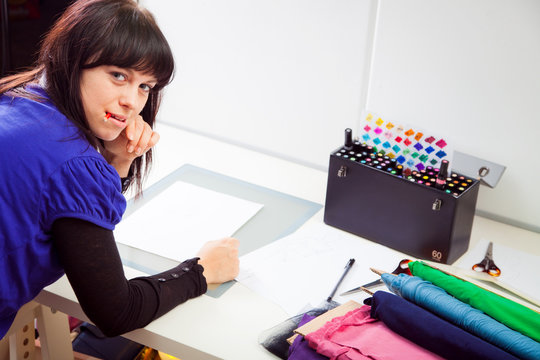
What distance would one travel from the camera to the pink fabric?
920mm

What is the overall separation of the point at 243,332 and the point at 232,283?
14cm

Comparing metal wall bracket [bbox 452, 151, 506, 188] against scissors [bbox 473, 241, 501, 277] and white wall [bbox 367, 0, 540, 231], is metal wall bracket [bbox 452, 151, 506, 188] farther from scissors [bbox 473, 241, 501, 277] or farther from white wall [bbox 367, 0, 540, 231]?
scissors [bbox 473, 241, 501, 277]

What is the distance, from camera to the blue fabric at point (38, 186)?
3.03 feet

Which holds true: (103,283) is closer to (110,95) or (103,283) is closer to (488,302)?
(110,95)

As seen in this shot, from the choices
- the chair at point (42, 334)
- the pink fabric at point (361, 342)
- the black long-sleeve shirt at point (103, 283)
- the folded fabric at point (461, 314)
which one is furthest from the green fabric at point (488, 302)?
the chair at point (42, 334)

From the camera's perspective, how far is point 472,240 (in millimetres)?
1336

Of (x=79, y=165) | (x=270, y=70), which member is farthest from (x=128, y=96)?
(x=270, y=70)

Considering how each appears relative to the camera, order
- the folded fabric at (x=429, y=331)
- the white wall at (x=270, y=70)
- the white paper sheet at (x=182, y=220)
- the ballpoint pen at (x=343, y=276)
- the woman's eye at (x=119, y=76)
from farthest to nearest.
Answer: the white wall at (x=270, y=70), the white paper sheet at (x=182, y=220), the ballpoint pen at (x=343, y=276), the woman's eye at (x=119, y=76), the folded fabric at (x=429, y=331)

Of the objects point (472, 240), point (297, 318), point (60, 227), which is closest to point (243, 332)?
point (297, 318)

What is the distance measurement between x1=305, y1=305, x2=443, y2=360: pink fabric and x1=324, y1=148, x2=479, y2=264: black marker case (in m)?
0.29

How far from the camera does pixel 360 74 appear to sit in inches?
57.6

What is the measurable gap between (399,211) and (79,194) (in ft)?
2.10

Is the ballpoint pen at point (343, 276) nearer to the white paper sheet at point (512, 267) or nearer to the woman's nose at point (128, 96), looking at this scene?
the white paper sheet at point (512, 267)

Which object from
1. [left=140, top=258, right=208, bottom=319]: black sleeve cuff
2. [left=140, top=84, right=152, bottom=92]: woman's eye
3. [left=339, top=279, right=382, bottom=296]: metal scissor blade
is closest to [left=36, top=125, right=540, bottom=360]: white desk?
[left=140, top=258, right=208, bottom=319]: black sleeve cuff
